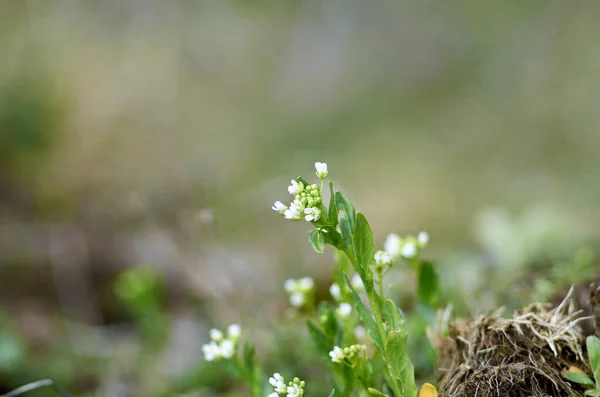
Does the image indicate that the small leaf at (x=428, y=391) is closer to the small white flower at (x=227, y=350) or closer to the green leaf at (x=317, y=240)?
the green leaf at (x=317, y=240)

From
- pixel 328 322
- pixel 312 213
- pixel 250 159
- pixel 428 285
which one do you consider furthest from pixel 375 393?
pixel 250 159

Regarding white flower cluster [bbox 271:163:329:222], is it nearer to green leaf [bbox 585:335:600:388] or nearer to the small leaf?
the small leaf

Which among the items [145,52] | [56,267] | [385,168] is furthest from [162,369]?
[145,52]

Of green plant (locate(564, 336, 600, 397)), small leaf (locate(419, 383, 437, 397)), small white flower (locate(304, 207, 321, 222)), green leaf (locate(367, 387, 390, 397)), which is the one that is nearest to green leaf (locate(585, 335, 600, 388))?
green plant (locate(564, 336, 600, 397))

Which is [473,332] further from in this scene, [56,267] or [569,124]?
[569,124]

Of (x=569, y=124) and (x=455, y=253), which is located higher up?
(x=569, y=124)

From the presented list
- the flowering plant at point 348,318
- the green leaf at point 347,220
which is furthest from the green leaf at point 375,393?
the green leaf at point 347,220

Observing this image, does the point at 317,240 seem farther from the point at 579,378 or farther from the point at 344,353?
the point at 579,378

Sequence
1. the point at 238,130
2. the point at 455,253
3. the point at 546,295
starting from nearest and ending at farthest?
the point at 546,295
the point at 455,253
the point at 238,130
